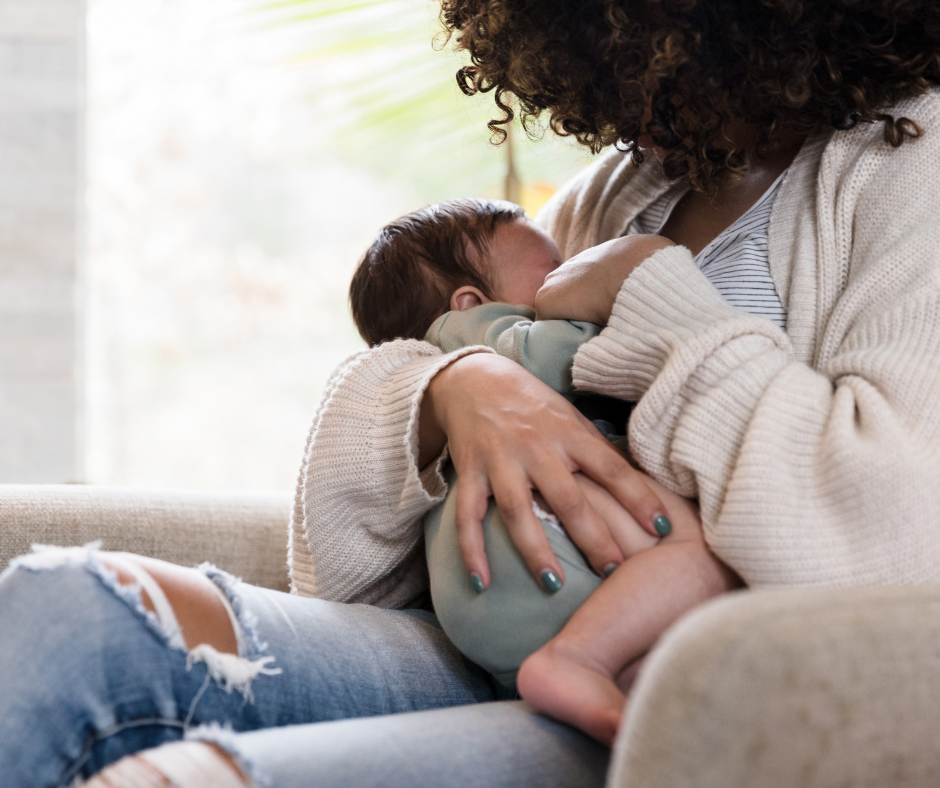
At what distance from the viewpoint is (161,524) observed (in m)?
1.12

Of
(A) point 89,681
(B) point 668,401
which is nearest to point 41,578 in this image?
(A) point 89,681

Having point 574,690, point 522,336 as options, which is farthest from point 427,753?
point 522,336

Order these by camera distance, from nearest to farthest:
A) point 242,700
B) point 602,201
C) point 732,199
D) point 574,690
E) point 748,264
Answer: point 574,690 → point 242,700 → point 748,264 → point 732,199 → point 602,201

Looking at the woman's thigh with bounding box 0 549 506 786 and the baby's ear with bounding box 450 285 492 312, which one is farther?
the baby's ear with bounding box 450 285 492 312

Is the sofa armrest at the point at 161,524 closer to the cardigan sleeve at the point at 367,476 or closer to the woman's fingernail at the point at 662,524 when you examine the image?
the cardigan sleeve at the point at 367,476

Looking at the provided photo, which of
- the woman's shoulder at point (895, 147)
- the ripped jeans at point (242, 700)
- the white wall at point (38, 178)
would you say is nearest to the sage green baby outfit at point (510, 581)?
the ripped jeans at point (242, 700)

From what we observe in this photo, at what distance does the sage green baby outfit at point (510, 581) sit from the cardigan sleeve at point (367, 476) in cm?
4

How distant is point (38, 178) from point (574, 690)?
7.62 feet

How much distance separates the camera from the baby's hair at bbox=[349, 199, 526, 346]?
3.65ft

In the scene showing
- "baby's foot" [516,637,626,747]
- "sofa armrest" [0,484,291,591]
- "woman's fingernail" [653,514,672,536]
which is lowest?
"sofa armrest" [0,484,291,591]

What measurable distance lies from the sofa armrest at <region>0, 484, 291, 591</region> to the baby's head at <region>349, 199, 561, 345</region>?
0.33 metres

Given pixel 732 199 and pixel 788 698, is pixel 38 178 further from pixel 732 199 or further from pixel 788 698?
pixel 788 698

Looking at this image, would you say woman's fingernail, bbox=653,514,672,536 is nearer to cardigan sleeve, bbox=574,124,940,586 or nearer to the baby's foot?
cardigan sleeve, bbox=574,124,940,586

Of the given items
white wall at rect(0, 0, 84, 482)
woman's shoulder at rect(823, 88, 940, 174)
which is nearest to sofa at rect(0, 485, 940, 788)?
woman's shoulder at rect(823, 88, 940, 174)
